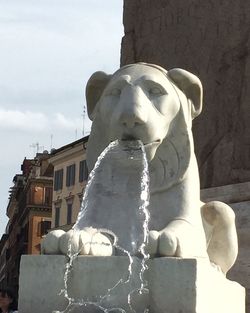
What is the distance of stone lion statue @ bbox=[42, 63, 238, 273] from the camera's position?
5629mm

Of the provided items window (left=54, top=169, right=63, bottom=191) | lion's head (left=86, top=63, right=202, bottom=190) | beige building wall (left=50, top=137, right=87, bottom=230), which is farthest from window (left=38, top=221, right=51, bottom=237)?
lion's head (left=86, top=63, right=202, bottom=190)

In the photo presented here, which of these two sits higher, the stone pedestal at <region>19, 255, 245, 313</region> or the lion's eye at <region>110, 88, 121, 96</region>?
the lion's eye at <region>110, 88, 121, 96</region>

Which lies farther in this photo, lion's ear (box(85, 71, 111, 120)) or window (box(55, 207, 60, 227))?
window (box(55, 207, 60, 227))

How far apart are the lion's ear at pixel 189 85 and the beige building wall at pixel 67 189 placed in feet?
135

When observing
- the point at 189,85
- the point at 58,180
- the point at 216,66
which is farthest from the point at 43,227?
the point at 189,85

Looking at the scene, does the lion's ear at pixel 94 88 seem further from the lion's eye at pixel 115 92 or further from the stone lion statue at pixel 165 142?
the lion's eye at pixel 115 92

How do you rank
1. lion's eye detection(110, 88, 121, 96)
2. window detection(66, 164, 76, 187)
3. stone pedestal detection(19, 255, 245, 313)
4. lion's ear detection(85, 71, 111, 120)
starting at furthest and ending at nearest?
window detection(66, 164, 76, 187) < lion's ear detection(85, 71, 111, 120) < lion's eye detection(110, 88, 121, 96) < stone pedestal detection(19, 255, 245, 313)

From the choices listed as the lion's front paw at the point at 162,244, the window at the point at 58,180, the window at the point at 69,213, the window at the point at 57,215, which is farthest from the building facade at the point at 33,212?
the lion's front paw at the point at 162,244

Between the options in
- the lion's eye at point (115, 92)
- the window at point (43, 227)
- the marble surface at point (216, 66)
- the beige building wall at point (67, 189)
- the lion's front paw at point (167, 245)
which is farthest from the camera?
the window at point (43, 227)

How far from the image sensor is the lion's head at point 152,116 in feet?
18.6

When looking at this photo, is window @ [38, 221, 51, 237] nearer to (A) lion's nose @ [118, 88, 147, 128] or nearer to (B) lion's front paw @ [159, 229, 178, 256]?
(A) lion's nose @ [118, 88, 147, 128]

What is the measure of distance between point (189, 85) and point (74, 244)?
1375 millimetres

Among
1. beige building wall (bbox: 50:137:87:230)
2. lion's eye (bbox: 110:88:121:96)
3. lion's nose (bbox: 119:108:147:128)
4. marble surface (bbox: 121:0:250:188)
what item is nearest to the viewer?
lion's nose (bbox: 119:108:147:128)

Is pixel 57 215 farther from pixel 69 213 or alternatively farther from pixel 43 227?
pixel 43 227
